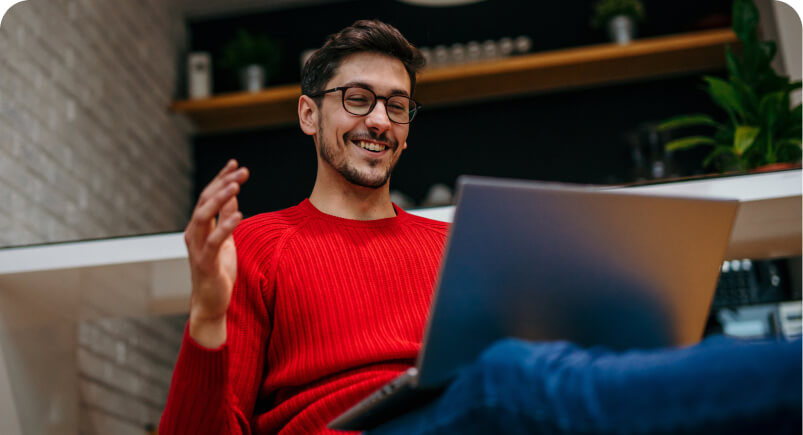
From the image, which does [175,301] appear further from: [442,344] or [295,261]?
[442,344]

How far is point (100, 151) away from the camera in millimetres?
3092

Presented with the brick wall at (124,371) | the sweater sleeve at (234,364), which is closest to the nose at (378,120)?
the sweater sleeve at (234,364)

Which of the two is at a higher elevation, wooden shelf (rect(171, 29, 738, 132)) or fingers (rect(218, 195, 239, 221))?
wooden shelf (rect(171, 29, 738, 132))

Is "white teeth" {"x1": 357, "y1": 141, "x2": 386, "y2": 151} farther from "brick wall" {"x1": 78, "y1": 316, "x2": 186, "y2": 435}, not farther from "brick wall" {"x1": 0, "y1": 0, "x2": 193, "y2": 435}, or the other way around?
"brick wall" {"x1": 78, "y1": 316, "x2": 186, "y2": 435}

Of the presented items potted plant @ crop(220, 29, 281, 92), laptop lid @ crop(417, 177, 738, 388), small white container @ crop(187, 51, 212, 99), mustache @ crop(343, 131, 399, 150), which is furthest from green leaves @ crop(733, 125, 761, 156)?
small white container @ crop(187, 51, 212, 99)

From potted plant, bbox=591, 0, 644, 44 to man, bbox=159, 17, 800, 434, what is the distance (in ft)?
7.43

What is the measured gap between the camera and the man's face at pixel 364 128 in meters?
1.44

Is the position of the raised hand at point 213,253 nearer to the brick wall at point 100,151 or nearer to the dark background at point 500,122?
the brick wall at point 100,151

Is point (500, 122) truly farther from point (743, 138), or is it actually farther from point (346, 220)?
point (346, 220)

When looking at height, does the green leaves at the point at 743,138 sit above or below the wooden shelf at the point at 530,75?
below

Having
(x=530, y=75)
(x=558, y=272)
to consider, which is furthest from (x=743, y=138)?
(x=530, y=75)

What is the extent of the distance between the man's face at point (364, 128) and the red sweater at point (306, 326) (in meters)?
0.09

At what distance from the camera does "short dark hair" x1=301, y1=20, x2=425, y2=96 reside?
4.84 feet

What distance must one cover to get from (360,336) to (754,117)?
5.00 feet
